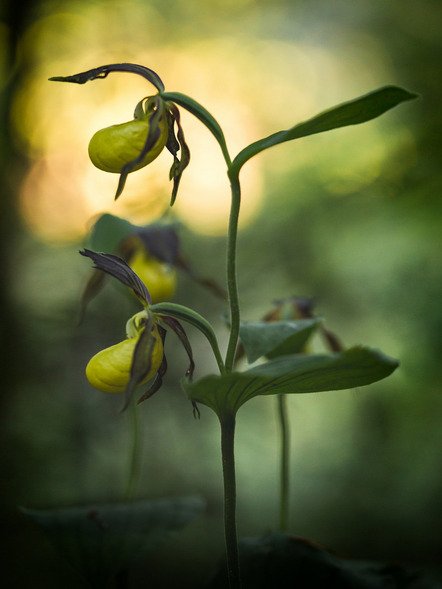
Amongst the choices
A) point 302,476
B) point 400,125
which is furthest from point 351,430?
point 400,125

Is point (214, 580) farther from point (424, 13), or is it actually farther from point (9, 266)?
point (424, 13)

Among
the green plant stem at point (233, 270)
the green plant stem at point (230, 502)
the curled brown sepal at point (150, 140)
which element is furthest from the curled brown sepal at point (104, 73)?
the green plant stem at point (230, 502)

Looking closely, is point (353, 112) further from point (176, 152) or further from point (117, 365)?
point (117, 365)

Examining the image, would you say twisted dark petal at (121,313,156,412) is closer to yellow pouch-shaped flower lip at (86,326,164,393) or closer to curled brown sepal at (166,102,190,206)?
yellow pouch-shaped flower lip at (86,326,164,393)

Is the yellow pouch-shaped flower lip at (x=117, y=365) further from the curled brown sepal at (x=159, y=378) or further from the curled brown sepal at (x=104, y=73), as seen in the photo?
the curled brown sepal at (x=104, y=73)

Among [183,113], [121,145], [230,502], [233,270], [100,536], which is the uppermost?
[183,113]

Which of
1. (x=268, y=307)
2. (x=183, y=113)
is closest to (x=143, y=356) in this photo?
(x=268, y=307)
